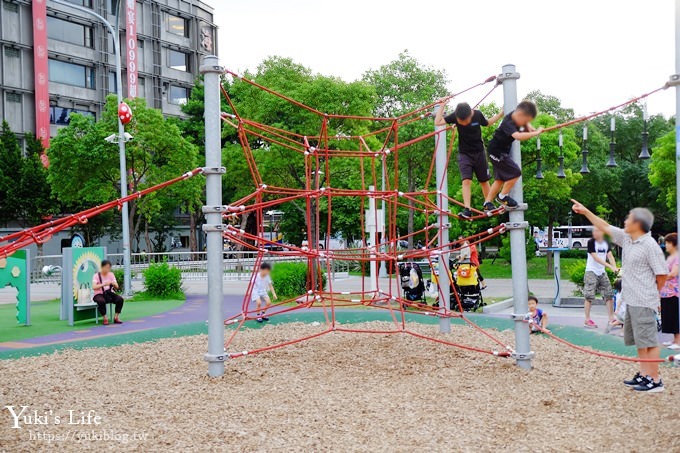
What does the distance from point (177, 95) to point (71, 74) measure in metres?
7.12

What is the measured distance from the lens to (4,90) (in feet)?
108

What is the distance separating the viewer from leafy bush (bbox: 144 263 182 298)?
52.0ft

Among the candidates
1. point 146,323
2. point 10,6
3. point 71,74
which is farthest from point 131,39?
point 146,323

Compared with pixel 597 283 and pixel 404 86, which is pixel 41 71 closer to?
pixel 404 86

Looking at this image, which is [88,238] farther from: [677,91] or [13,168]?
[677,91]

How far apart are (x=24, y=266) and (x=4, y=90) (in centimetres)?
2621

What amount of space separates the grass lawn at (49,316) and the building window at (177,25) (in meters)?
29.5

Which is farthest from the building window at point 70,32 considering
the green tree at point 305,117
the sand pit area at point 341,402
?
the sand pit area at point 341,402

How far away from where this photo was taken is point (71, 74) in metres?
36.2

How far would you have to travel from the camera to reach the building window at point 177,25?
41125 mm

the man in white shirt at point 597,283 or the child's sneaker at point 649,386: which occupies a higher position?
the man in white shirt at point 597,283

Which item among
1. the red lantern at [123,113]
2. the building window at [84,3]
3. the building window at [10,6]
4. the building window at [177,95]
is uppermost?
the building window at [84,3]

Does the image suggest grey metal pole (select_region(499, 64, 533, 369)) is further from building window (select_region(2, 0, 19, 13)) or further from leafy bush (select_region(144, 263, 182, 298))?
building window (select_region(2, 0, 19, 13))

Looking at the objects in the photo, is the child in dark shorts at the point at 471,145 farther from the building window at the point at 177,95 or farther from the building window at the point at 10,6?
the building window at the point at 177,95
